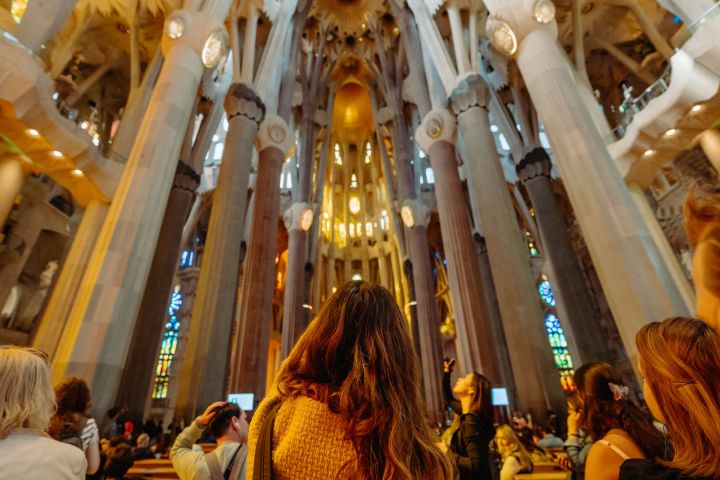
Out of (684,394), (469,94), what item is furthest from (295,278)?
(684,394)

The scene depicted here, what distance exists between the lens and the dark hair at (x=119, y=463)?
2.27 m

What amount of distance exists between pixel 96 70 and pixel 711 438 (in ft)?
61.1

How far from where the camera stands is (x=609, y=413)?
150cm

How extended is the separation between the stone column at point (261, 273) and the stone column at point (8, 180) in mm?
6243

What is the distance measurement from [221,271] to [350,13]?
67.3ft

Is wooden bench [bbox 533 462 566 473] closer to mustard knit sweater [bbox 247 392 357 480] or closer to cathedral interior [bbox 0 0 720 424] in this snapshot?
cathedral interior [bbox 0 0 720 424]

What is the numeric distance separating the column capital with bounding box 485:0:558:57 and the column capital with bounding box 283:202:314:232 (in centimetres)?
1122

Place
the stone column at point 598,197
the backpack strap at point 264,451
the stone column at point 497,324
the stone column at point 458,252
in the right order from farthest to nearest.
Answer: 1. the stone column at point 497,324
2. the stone column at point 458,252
3. the stone column at point 598,197
4. the backpack strap at point 264,451

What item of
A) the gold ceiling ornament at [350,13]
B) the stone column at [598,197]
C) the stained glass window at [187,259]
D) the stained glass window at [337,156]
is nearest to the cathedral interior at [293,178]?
the stone column at [598,197]

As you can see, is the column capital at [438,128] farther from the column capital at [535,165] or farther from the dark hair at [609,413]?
the dark hair at [609,413]

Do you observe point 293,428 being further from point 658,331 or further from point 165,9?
point 165,9

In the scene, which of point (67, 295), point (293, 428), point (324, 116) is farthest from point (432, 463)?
point (324, 116)

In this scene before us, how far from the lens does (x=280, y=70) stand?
1528 cm

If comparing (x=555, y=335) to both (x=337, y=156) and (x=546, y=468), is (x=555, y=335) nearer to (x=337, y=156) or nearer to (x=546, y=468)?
(x=337, y=156)
